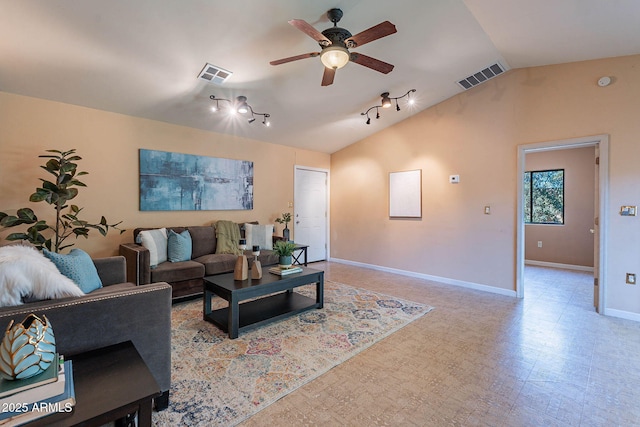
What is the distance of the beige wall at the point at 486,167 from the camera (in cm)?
328

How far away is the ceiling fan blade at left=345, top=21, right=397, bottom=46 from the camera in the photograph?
2.16 metres

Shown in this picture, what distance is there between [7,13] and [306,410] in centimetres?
361

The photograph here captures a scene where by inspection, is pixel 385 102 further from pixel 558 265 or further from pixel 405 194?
pixel 558 265

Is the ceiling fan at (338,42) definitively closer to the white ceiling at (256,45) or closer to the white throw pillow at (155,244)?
the white ceiling at (256,45)

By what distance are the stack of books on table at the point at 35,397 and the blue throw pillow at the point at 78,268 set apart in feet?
4.20

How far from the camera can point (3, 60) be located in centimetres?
266

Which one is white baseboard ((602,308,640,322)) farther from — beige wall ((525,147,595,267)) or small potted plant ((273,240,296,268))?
small potted plant ((273,240,296,268))

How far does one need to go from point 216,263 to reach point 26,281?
250cm

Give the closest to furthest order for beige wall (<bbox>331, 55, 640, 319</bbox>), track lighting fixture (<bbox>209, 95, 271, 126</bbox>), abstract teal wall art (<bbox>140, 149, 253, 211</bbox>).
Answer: beige wall (<bbox>331, 55, 640, 319</bbox>)
track lighting fixture (<bbox>209, 95, 271, 126</bbox>)
abstract teal wall art (<bbox>140, 149, 253, 211</bbox>)

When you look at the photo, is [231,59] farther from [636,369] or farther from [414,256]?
[636,369]

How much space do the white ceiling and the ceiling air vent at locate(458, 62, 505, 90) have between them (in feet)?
0.31

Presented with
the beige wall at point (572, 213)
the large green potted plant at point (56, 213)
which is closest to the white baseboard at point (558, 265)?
the beige wall at point (572, 213)

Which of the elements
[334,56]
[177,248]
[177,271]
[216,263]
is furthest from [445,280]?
[177,248]

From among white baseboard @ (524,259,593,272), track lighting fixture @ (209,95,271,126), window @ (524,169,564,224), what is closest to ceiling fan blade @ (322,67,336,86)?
track lighting fixture @ (209,95,271,126)
